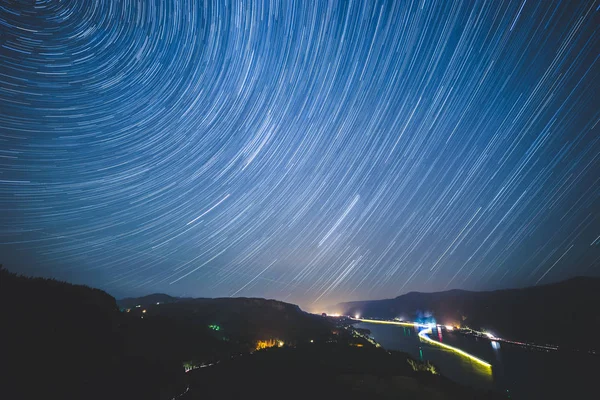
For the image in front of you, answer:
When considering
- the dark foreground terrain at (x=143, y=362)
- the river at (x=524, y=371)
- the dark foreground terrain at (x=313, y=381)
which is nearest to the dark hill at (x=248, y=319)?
the dark foreground terrain at (x=143, y=362)

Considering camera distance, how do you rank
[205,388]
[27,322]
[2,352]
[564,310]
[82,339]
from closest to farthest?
[2,352] < [27,322] < [82,339] < [205,388] < [564,310]

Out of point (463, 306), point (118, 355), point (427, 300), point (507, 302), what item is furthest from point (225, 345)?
point (427, 300)

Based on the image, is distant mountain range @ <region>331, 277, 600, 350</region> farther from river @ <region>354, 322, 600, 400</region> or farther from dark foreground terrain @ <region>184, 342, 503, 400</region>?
dark foreground terrain @ <region>184, 342, 503, 400</region>

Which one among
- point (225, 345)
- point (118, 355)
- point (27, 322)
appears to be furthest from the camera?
point (225, 345)

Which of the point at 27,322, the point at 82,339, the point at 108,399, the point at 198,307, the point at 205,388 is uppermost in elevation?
the point at 198,307

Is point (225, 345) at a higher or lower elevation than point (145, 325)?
lower

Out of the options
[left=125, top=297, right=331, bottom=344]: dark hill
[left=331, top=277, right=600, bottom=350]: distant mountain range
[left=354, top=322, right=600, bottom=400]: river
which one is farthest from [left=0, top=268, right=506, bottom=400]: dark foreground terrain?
→ [left=331, top=277, right=600, bottom=350]: distant mountain range

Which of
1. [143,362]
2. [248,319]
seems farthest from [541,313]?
[143,362]

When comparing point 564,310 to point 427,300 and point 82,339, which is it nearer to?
point 427,300
